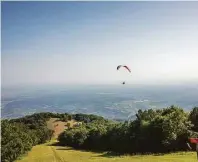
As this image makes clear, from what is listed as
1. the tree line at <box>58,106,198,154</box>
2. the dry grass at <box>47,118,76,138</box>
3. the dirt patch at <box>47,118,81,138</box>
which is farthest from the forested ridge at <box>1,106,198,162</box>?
the dirt patch at <box>47,118,81,138</box>

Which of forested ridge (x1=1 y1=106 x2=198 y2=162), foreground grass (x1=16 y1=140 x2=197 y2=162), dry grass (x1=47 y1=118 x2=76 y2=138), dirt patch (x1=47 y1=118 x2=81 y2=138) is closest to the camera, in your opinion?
foreground grass (x1=16 y1=140 x2=197 y2=162)

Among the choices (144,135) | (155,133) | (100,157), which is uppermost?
(155,133)

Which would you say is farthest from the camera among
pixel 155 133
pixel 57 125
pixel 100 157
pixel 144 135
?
pixel 57 125

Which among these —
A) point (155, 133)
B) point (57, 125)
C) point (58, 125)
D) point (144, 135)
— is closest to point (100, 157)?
point (144, 135)

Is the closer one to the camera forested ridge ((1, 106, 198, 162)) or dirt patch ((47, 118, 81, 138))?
forested ridge ((1, 106, 198, 162))

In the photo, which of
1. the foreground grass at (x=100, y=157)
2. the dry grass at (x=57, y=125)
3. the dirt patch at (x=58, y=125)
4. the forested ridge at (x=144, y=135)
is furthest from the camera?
the dirt patch at (x=58, y=125)

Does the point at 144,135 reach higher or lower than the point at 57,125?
lower

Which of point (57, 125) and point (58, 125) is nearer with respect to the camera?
point (57, 125)

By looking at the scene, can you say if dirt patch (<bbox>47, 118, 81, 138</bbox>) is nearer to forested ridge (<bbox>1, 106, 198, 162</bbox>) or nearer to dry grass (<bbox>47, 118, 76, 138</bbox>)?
dry grass (<bbox>47, 118, 76, 138</bbox>)

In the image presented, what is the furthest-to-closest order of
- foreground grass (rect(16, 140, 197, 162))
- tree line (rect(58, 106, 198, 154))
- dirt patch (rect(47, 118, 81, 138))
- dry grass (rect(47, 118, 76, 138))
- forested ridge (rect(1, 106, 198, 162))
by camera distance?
dirt patch (rect(47, 118, 81, 138)) → dry grass (rect(47, 118, 76, 138)) → forested ridge (rect(1, 106, 198, 162)) → tree line (rect(58, 106, 198, 154)) → foreground grass (rect(16, 140, 197, 162))

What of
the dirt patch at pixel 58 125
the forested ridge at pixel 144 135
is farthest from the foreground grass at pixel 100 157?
the dirt patch at pixel 58 125

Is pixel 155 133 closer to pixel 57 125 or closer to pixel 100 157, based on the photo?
pixel 100 157

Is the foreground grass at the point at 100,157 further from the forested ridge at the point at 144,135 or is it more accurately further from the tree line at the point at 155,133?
the tree line at the point at 155,133
